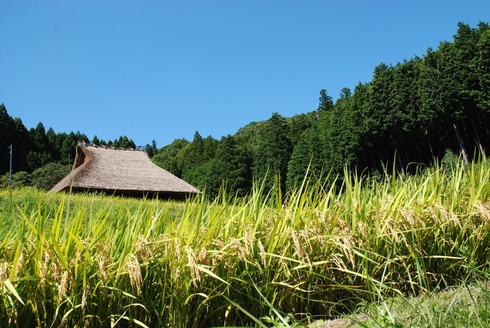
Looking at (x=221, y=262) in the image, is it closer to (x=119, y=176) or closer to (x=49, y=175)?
(x=119, y=176)

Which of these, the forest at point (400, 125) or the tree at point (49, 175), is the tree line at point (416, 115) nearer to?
the forest at point (400, 125)

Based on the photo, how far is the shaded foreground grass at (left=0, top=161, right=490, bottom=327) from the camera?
1874mm

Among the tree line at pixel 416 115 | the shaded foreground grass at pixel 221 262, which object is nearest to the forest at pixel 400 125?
the tree line at pixel 416 115

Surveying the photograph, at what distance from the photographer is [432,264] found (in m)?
2.76

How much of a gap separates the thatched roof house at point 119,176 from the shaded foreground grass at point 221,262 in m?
19.2

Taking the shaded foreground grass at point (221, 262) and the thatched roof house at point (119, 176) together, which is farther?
the thatched roof house at point (119, 176)

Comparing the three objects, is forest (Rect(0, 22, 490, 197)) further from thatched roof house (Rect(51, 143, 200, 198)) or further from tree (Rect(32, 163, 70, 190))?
thatched roof house (Rect(51, 143, 200, 198))

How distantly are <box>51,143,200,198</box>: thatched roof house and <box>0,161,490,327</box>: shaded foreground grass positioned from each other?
63.0 feet

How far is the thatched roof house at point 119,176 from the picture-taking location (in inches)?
834

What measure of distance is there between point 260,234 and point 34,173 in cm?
4151

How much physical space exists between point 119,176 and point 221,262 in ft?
70.9

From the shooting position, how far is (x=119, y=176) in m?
22.6

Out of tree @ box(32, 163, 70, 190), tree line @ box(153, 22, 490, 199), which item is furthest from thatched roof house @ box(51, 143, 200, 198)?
tree @ box(32, 163, 70, 190)

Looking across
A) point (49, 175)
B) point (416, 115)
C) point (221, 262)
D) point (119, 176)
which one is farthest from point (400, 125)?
point (49, 175)
